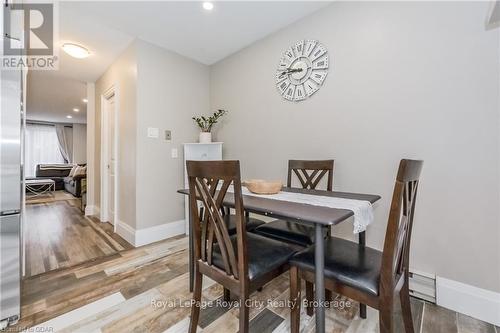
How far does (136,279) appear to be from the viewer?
192 centimetres

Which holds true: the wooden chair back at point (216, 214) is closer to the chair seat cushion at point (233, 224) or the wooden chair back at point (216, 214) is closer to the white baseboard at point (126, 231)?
the chair seat cushion at point (233, 224)

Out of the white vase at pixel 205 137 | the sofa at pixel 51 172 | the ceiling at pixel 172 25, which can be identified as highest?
the ceiling at pixel 172 25

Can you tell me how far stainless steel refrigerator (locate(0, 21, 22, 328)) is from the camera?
52.6 inches

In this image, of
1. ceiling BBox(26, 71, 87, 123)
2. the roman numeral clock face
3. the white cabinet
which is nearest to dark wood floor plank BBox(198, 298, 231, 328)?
the white cabinet

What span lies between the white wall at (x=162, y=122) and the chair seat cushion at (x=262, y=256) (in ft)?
5.84

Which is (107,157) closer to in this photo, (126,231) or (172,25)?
(126,231)

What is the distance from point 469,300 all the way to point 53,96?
746cm

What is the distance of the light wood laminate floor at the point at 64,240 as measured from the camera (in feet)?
7.50

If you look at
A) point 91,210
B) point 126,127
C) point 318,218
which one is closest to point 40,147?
point 91,210

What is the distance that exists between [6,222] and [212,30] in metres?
2.49

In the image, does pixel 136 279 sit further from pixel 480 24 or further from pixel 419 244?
pixel 480 24

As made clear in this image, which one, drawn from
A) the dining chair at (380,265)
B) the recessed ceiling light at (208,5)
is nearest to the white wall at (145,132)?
the recessed ceiling light at (208,5)

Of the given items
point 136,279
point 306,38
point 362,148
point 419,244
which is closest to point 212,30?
point 306,38

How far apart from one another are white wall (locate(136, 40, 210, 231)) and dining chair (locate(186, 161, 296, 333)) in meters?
1.73
